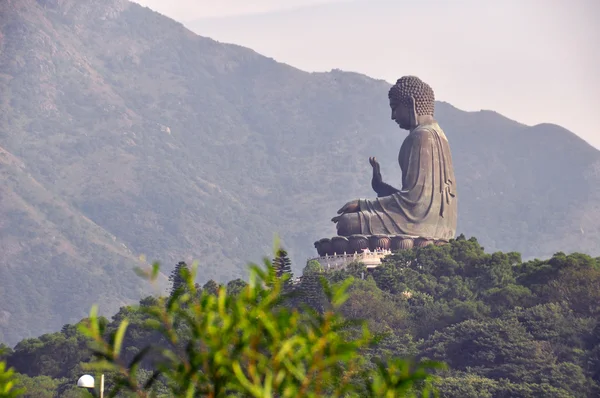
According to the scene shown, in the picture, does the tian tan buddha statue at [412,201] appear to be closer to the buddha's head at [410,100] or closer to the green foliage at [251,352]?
the buddha's head at [410,100]

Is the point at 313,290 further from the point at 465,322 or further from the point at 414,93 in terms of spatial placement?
the point at 414,93

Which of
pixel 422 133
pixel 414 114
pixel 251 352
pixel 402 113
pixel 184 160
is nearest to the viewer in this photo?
pixel 251 352

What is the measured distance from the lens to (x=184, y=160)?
105375 millimetres

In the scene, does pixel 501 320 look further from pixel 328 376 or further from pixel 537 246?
pixel 537 246

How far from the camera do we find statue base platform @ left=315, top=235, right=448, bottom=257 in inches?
1652

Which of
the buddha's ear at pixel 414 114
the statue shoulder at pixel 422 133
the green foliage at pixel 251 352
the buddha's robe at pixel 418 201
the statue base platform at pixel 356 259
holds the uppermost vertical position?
the buddha's ear at pixel 414 114

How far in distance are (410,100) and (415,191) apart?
2.29 metres

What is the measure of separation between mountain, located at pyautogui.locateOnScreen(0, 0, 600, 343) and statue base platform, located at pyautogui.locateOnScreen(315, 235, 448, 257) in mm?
40186

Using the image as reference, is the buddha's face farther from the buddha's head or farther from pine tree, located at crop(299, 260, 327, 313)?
pine tree, located at crop(299, 260, 327, 313)

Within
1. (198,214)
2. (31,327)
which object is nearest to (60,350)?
(31,327)

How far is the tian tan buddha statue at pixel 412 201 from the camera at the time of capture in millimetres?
42000

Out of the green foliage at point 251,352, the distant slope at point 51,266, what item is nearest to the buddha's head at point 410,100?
the green foliage at point 251,352

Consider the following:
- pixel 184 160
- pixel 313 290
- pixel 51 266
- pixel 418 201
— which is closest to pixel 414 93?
pixel 418 201

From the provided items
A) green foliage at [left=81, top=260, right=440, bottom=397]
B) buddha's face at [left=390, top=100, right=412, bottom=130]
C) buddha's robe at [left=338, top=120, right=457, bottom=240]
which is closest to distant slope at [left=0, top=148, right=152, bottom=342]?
buddha's face at [left=390, top=100, right=412, bottom=130]
